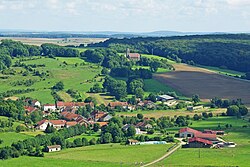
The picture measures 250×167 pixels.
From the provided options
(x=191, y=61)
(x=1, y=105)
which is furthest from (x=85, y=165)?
(x=191, y=61)

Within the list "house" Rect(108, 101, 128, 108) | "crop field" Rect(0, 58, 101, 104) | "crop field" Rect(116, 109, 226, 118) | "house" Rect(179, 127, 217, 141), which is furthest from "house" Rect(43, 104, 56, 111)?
"house" Rect(179, 127, 217, 141)

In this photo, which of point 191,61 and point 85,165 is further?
point 191,61

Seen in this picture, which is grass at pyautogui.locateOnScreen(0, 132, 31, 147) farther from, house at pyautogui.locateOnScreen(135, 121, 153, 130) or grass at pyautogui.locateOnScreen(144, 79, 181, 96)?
grass at pyautogui.locateOnScreen(144, 79, 181, 96)

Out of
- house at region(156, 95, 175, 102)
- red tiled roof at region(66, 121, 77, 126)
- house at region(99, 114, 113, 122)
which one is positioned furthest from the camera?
house at region(156, 95, 175, 102)

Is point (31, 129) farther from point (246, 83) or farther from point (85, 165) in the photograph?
point (246, 83)

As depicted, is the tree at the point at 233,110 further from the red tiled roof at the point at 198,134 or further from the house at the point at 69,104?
the house at the point at 69,104

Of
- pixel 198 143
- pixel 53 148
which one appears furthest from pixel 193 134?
pixel 53 148
